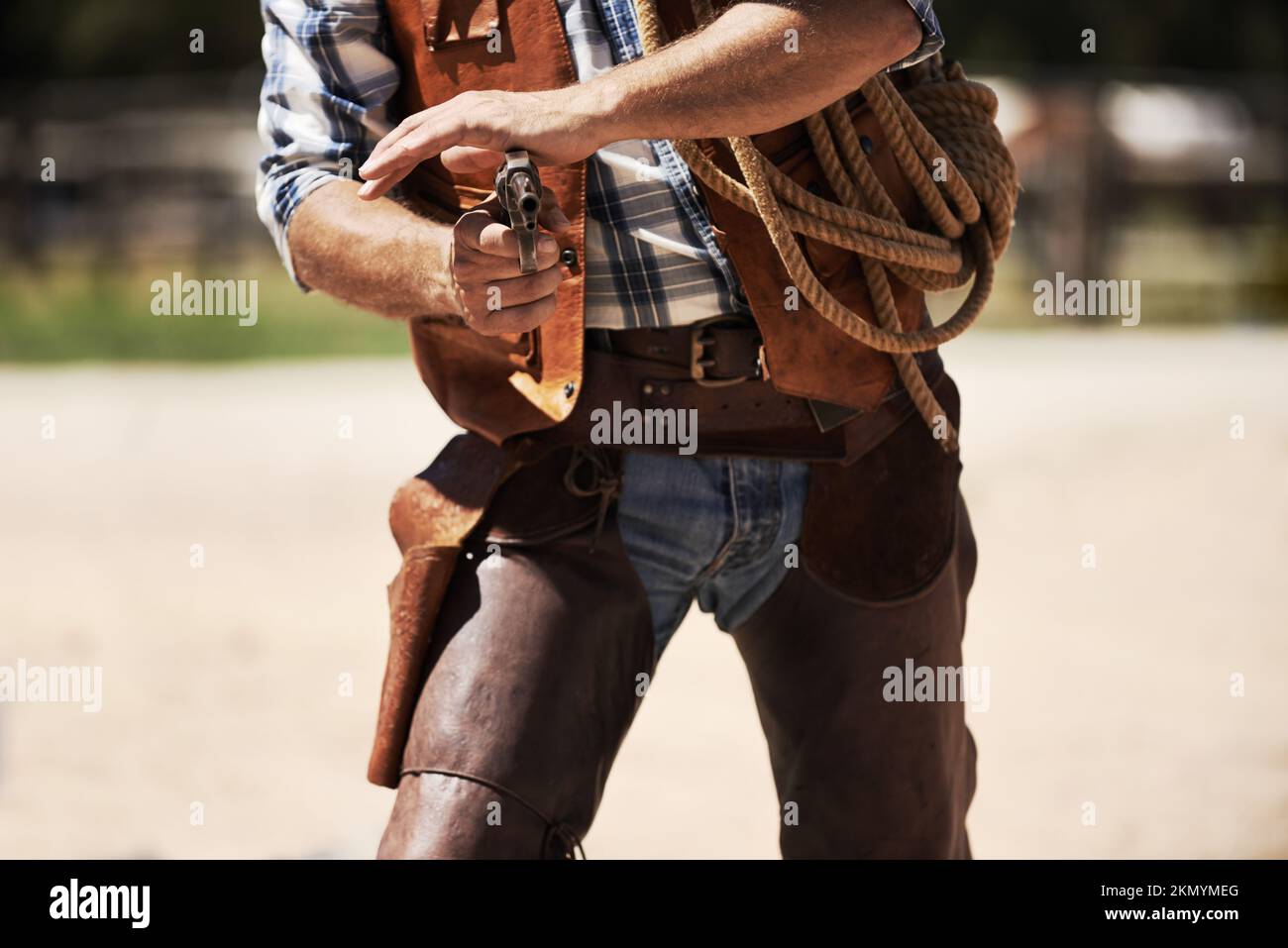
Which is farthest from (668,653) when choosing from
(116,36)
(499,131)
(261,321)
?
(116,36)

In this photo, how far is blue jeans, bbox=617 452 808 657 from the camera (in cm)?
199

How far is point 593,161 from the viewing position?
1.94 m

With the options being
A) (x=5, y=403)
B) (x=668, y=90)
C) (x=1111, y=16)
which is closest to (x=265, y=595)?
(x=5, y=403)

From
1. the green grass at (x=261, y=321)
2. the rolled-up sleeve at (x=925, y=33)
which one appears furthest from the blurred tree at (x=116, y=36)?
the rolled-up sleeve at (x=925, y=33)

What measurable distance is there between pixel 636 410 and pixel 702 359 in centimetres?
10

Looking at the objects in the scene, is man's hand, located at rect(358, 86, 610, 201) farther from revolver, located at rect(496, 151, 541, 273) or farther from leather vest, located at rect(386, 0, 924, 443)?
leather vest, located at rect(386, 0, 924, 443)

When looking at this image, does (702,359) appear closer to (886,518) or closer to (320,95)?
(886,518)

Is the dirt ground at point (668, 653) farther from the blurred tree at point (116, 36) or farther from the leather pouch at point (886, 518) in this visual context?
the blurred tree at point (116, 36)

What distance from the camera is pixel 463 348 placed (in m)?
2.03

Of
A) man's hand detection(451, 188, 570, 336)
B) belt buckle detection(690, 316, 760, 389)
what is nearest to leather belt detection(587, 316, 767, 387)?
belt buckle detection(690, 316, 760, 389)

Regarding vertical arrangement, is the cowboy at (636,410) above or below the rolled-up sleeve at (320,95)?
below

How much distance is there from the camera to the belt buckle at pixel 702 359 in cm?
197

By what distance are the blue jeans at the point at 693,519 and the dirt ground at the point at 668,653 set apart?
80.8 inches
